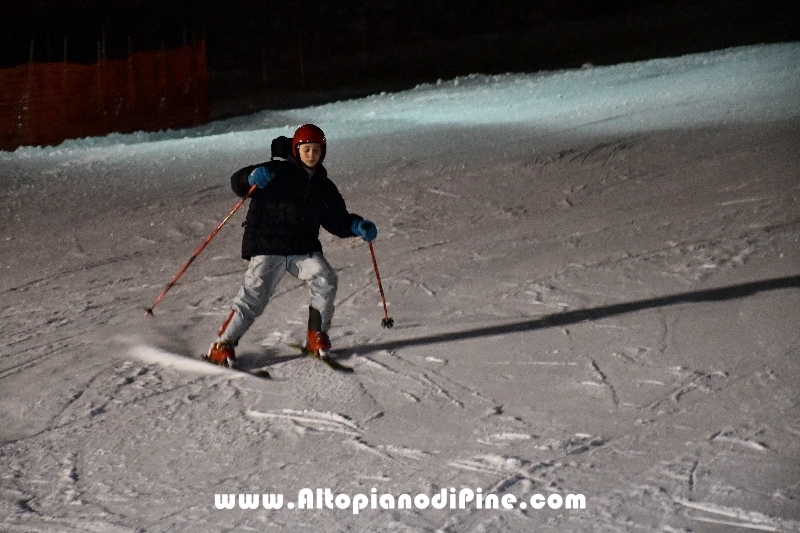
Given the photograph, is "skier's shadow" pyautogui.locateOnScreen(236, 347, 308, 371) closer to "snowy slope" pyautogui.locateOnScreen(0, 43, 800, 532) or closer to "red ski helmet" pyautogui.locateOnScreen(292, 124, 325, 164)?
"snowy slope" pyautogui.locateOnScreen(0, 43, 800, 532)

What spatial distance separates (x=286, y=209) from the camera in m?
5.54

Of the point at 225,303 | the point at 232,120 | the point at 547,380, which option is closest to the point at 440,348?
the point at 547,380

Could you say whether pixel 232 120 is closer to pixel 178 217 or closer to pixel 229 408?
pixel 178 217

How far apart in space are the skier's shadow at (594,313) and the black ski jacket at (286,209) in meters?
0.81

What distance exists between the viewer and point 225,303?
6.94 metres

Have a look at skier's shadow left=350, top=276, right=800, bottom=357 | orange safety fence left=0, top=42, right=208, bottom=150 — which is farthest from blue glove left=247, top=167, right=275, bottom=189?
orange safety fence left=0, top=42, right=208, bottom=150

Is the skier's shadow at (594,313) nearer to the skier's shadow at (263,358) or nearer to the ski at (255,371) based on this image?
the skier's shadow at (263,358)

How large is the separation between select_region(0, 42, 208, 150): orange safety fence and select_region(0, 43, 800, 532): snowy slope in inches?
107

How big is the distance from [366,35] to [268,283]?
24.1 m

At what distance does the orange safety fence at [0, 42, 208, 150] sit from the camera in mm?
14297

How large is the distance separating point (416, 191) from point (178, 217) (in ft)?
7.62

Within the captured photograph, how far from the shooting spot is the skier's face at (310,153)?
542cm

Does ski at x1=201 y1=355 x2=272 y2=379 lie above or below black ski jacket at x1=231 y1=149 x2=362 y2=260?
below

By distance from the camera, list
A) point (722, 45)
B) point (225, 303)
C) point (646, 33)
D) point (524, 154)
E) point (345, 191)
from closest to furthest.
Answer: point (225, 303), point (345, 191), point (524, 154), point (722, 45), point (646, 33)
